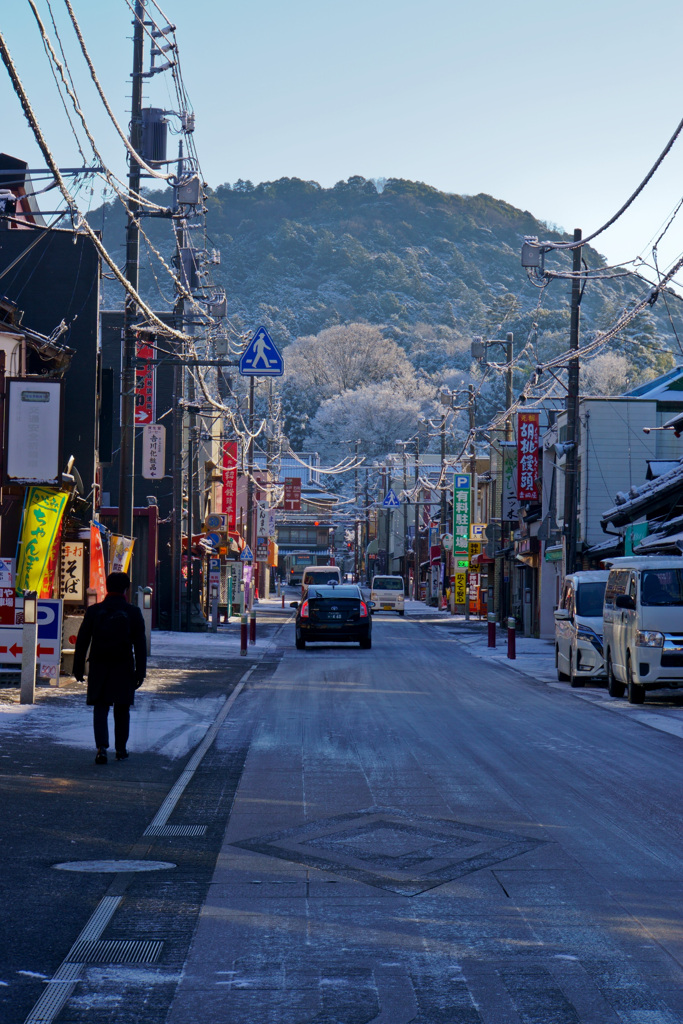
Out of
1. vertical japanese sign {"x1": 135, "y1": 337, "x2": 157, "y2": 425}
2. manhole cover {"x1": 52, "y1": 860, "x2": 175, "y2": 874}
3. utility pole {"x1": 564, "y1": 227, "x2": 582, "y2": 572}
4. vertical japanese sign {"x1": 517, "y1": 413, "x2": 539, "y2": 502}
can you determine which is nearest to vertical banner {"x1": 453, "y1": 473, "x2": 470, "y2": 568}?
vertical japanese sign {"x1": 517, "y1": 413, "x2": 539, "y2": 502}

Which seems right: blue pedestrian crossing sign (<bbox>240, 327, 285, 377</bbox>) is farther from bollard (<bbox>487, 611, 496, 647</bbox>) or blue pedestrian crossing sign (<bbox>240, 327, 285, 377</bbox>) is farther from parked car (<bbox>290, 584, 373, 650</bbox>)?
bollard (<bbox>487, 611, 496, 647</bbox>)

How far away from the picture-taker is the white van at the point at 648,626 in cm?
1891

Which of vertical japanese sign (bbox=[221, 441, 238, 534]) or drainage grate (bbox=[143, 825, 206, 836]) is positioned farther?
vertical japanese sign (bbox=[221, 441, 238, 534])

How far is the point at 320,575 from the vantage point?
170ft

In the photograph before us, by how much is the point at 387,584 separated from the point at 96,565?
4753 centimetres

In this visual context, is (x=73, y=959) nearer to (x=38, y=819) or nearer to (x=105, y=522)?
(x=38, y=819)

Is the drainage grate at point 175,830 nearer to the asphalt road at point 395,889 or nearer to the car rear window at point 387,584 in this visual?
the asphalt road at point 395,889

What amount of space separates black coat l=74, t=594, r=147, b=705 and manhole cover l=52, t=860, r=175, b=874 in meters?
4.17

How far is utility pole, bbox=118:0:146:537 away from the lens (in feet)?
76.6

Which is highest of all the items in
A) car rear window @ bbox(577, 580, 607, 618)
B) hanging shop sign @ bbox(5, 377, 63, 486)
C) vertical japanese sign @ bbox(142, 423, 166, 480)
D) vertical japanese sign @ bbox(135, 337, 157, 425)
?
vertical japanese sign @ bbox(135, 337, 157, 425)

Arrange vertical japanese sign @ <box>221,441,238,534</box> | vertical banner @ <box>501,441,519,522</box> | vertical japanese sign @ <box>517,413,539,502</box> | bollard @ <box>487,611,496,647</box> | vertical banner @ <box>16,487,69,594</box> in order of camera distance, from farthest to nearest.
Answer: vertical japanese sign @ <box>221,441,238,534</box> < vertical banner @ <box>501,441,519,522</box> < vertical japanese sign @ <box>517,413,539,502</box> < bollard @ <box>487,611,496,647</box> < vertical banner @ <box>16,487,69,594</box>

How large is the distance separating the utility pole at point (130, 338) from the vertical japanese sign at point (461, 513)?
38.2 metres

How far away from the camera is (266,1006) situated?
16.4ft

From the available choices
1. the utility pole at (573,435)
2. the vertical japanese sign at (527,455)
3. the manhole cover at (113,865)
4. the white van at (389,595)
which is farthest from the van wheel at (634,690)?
the white van at (389,595)
